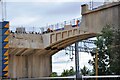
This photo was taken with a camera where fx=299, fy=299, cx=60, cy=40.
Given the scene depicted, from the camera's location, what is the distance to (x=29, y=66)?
178ft

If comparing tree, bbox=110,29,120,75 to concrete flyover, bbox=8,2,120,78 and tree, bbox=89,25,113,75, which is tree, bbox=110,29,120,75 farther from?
concrete flyover, bbox=8,2,120,78

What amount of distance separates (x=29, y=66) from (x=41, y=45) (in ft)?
17.0

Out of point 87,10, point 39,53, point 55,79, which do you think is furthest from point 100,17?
point 55,79

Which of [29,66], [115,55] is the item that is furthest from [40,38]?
[115,55]

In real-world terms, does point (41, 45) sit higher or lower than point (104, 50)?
higher

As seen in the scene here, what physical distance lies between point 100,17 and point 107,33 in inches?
468

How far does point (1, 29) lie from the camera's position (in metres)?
8.16

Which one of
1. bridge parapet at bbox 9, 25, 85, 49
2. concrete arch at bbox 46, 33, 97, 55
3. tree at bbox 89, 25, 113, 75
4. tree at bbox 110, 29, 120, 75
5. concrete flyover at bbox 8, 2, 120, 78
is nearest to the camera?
tree at bbox 110, 29, 120, 75

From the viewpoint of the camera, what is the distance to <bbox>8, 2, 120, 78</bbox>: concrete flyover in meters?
37.9

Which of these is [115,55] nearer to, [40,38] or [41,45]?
[40,38]

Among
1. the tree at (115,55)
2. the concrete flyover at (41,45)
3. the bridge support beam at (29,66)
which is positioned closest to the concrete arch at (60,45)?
the concrete flyover at (41,45)

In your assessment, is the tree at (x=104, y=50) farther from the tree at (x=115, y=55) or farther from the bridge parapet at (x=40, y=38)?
the bridge parapet at (x=40, y=38)

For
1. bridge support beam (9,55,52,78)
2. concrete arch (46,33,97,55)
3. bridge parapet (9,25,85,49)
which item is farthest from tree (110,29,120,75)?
bridge support beam (9,55,52,78)

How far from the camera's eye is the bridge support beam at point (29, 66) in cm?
5155
